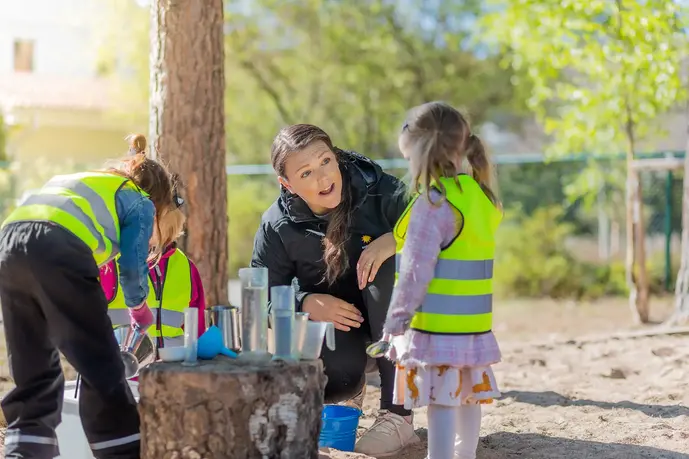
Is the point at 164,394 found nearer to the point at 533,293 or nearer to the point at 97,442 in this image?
the point at 97,442

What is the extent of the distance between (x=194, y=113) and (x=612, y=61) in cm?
460

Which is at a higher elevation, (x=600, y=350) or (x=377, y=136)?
(x=377, y=136)

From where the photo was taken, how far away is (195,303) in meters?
4.02

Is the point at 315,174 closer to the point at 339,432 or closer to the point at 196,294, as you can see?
the point at 196,294

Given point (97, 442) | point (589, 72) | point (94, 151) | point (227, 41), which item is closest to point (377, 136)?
point (227, 41)

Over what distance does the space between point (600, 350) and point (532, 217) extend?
4.62 meters

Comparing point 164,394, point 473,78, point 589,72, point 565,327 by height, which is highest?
point 473,78

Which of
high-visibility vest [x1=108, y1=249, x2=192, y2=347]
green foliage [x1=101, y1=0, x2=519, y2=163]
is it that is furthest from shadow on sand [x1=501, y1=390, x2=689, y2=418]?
green foliage [x1=101, y1=0, x2=519, y2=163]

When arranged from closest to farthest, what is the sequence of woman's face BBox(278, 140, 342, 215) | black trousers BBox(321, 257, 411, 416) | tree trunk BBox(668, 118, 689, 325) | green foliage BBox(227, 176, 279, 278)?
woman's face BBox(278, 140, 342, 215) < black trousers BBox(321, 257, 411, 416) < tree trunk BBox(668, 118, 689, 325) < green foliage BBox(227, 176, 279, 278)

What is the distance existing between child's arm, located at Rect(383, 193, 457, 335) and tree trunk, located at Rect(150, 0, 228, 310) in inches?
76.7

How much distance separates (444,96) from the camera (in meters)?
17.9

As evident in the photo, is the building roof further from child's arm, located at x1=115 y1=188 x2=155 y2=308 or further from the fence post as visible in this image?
child's arm, located at x1=115 y1=188 x2=155 y2=308

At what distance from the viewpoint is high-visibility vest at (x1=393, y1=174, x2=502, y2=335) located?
2.97 metres

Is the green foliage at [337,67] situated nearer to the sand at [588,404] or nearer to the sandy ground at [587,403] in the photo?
the sandy ground at [587,403]
